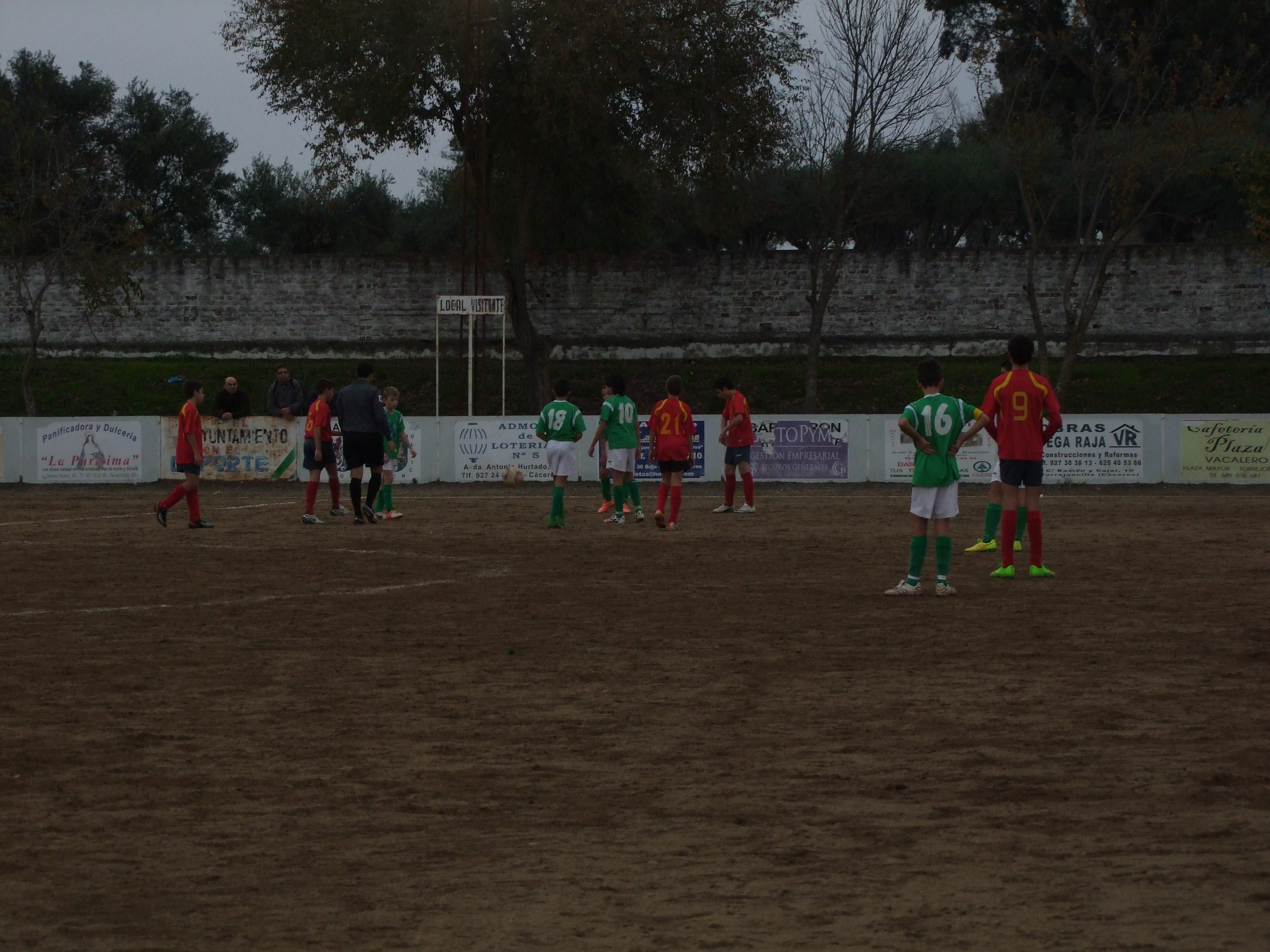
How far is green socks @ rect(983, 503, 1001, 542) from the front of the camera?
1491 cm

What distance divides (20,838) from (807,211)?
48376mm

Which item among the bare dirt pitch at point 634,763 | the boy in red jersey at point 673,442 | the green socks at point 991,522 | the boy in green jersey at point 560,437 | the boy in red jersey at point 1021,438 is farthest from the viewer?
the boy in red jersey at point 673,442

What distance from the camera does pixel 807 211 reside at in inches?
2042

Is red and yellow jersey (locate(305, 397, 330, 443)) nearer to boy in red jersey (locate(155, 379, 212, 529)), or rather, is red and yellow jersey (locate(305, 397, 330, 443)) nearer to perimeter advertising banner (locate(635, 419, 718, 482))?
boy in red jersey (locate(155, 379, 212, 529))

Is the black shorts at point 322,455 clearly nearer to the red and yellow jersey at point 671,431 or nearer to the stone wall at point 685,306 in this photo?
the red and yellow jersey at point 671,431

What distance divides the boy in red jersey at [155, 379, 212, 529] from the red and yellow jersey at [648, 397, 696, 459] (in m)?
5.26

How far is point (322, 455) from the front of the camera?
1906 centimetres

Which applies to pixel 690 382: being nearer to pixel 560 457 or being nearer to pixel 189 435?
pixel 560 457

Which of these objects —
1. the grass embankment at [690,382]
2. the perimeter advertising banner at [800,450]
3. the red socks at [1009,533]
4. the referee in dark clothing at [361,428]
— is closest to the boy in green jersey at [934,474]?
the red socks at [1009,533]

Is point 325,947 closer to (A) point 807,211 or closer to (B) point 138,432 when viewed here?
(B) point 138,432

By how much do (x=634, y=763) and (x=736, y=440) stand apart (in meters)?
15.1

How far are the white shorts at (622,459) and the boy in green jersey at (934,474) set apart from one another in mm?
7678

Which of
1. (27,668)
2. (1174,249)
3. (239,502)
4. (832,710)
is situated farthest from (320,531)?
(1174,249)

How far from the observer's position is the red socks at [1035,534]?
41.9ft
